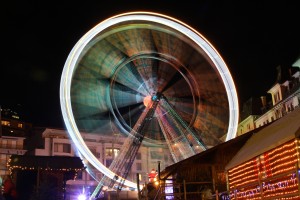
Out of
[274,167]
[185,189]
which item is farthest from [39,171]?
[274,167]

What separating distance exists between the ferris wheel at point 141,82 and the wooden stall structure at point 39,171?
1228mm

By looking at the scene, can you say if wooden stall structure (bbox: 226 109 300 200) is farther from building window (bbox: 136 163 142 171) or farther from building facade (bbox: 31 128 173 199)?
building window (bbox: 136 163 142 171)

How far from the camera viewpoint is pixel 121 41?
25656mm

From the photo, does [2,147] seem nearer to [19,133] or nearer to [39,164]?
[19,133]

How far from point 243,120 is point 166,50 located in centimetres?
3077

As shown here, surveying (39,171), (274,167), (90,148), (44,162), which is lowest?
(274,167)

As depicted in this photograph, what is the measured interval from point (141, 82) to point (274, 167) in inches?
624

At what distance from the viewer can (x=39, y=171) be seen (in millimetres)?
24203

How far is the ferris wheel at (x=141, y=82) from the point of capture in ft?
80.4

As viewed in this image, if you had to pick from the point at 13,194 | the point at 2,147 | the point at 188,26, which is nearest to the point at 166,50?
the point at 188,26

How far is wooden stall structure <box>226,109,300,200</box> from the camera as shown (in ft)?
27.6

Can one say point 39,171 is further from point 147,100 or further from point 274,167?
point 274,167

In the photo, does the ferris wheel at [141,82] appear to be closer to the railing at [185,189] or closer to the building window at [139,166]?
the railing at [185,189]

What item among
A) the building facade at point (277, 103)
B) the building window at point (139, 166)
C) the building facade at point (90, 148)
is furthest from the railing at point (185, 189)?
the building window at point (139, 166)
